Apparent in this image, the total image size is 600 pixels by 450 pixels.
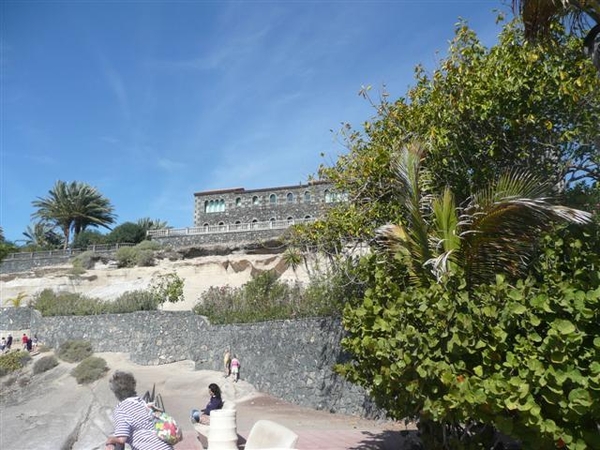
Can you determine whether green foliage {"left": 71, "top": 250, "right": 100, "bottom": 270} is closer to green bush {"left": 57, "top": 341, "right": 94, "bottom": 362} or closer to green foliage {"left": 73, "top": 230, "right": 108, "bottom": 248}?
green foliage {"left": 73, "top": 230, "right": 108, "bottom": 248}

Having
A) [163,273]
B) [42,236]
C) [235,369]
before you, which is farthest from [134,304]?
[42,236]

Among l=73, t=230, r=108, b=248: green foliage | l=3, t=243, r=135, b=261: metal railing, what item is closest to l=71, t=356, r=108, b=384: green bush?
l=3, t=243, r=135, b=261: metal railing

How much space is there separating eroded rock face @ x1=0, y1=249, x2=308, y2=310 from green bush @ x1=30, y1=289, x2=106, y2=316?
3.83m

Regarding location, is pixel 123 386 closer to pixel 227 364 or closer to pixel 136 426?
pixel 136 426

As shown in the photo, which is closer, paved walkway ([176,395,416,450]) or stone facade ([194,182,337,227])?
paved walkway ([176,395,416,450])

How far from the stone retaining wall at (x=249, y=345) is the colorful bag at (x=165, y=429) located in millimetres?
9315

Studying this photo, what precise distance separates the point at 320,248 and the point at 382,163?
8.43 feet

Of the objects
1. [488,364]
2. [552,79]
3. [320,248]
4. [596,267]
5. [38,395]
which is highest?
[552,79]

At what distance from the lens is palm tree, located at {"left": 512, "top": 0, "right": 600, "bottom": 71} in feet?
19.1

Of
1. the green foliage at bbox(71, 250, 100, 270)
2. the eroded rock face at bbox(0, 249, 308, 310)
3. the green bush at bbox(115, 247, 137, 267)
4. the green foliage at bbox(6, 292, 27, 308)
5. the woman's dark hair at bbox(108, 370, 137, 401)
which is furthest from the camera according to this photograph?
the green foliage at bbox(71, 250, 100, 270)

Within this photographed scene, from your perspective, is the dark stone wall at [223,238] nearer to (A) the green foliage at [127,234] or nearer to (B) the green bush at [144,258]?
(B) the green bush at [144,258]

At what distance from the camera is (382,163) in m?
9.63

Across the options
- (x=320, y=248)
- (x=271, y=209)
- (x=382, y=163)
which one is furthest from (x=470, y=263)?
(x=271, y=209)

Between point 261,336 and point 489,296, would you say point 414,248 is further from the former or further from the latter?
point 261,336
